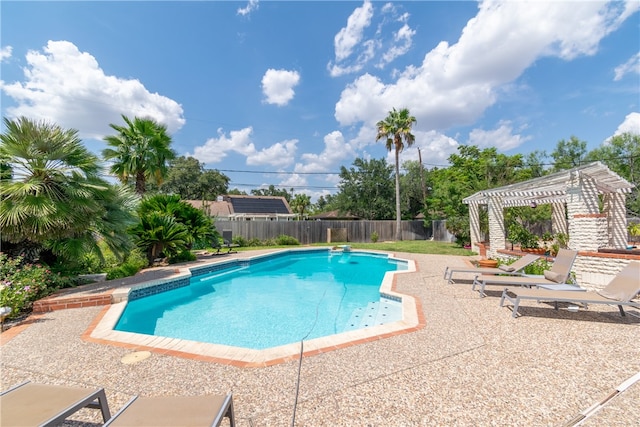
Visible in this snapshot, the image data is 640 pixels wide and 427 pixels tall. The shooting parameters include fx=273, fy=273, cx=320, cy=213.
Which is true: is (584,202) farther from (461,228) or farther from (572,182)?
(461,228)

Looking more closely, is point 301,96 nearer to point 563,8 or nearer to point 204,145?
point 204,145

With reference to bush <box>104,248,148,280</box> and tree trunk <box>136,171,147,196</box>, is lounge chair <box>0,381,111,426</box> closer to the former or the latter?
bush <box>104,248,148,280</box>

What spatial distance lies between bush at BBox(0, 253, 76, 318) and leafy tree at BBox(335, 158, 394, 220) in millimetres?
26184

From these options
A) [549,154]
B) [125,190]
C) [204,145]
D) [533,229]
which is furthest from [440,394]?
[549,154]

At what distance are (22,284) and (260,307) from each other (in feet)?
15.8

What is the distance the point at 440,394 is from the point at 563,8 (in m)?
11.5

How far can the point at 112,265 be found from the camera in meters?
9.42

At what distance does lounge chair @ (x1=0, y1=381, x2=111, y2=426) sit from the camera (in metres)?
1.81

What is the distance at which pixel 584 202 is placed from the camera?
7074 mm

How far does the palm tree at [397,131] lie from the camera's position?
74.0ft

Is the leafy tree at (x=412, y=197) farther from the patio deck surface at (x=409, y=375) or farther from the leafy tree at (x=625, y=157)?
the patio deck surface at (x=409, y=375)

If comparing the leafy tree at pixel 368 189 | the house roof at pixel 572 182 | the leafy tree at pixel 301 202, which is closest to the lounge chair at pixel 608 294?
the house roof at pixel 572 182

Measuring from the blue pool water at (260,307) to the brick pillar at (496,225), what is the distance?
385cm

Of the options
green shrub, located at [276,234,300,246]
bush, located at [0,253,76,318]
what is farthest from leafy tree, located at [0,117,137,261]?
green shrub, located at [276,234,300,246]
